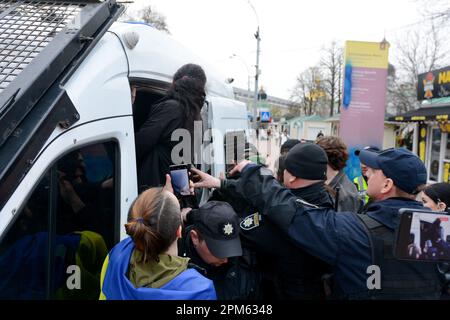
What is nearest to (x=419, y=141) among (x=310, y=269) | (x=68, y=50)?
(x=310, y=269)

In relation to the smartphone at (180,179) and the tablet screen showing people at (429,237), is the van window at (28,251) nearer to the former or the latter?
the smartphone at (180,179)

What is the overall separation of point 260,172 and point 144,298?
0.96 m

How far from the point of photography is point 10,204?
135 centimetres

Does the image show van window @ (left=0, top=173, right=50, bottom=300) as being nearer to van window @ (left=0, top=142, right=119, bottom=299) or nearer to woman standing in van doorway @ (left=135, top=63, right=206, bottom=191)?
van window @ (left=0, top=142, right=119, bottom=299)

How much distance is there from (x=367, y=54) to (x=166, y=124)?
5.41m

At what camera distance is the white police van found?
145 cm

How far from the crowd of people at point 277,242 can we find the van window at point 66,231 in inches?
7.5

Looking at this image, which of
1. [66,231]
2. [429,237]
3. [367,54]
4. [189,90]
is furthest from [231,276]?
[367,54]

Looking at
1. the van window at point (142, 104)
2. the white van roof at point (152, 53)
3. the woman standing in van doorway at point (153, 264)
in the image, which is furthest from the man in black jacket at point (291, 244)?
the van window at point (142, 104)

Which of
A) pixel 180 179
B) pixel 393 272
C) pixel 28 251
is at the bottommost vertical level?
pixel 393 272

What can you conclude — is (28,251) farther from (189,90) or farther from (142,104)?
(142,104)

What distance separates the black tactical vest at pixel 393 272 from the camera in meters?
1.89

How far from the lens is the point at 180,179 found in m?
2.32
